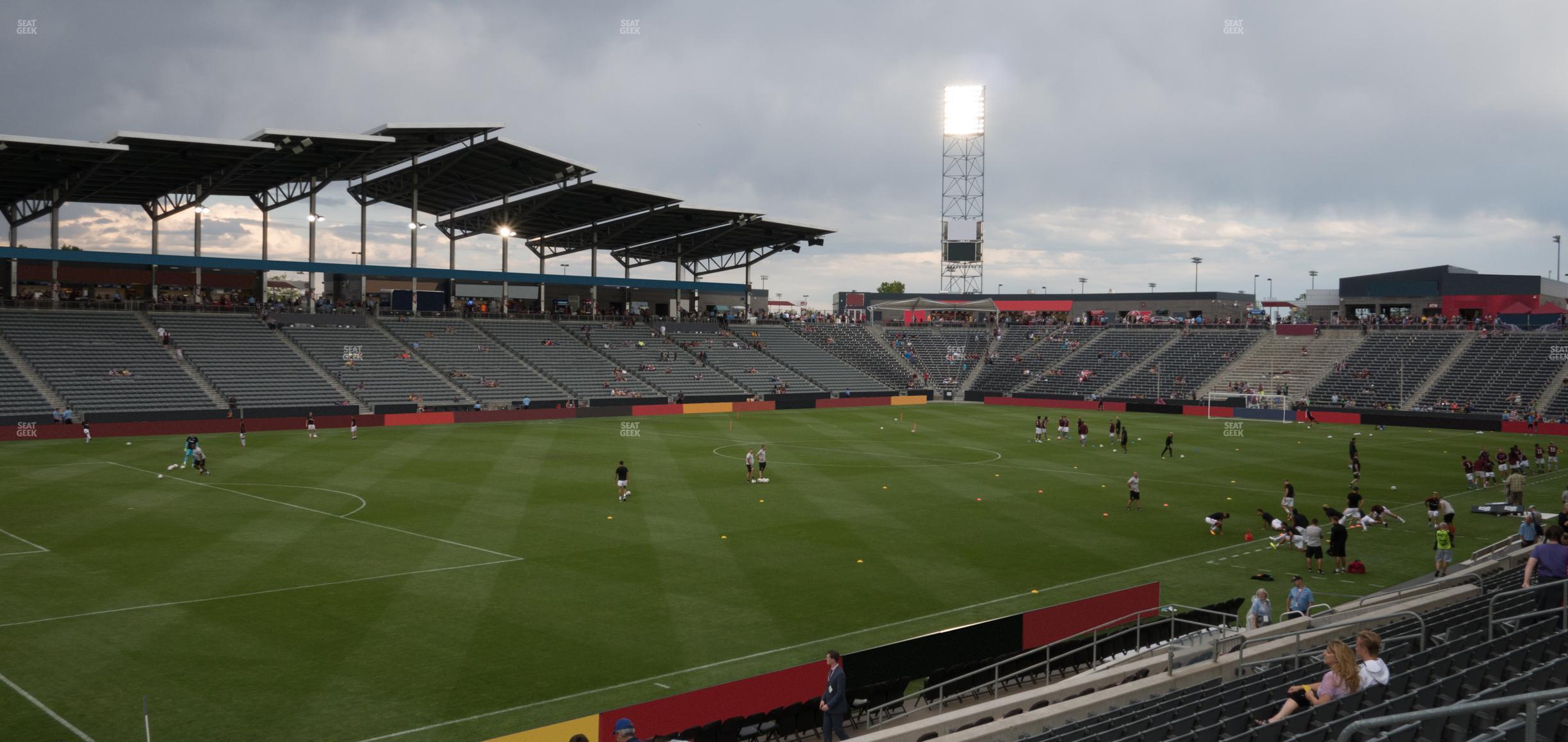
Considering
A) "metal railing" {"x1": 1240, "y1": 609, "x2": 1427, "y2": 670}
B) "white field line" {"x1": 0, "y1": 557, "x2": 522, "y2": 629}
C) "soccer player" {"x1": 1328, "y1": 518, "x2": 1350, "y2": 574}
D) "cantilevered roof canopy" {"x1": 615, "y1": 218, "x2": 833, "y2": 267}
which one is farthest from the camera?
"cantilevered roof canopy" {"x1": 615, "y1": 218, "x2": 833, "y2": 267}

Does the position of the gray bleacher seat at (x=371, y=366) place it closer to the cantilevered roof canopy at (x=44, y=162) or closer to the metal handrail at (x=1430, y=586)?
the cantilevered roof canopy at (x=44, y=162)

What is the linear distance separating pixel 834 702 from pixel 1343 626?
6999mm

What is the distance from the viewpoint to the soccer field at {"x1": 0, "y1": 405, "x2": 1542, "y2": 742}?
1688cm

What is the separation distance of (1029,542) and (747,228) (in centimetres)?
6412

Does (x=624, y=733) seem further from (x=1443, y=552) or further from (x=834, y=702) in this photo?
(x=1443, y=552)

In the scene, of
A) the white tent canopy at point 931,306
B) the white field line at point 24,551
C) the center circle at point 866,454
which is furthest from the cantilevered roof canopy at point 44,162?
the white tent canopy at point 931,306

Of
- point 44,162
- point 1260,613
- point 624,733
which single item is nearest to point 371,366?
point 44,162

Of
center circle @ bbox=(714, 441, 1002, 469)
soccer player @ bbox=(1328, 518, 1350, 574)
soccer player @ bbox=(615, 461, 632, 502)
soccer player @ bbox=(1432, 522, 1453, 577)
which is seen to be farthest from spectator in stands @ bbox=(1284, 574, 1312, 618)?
center circle @ bbox=(714, 441, 1002, 469)

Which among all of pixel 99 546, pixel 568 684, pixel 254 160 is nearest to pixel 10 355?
pixel 254 160

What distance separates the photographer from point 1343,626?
43.5 ft

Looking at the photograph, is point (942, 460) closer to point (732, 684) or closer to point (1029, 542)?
point (1029, 542)

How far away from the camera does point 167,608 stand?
20.9 metres

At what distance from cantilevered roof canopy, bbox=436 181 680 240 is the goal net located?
151ft

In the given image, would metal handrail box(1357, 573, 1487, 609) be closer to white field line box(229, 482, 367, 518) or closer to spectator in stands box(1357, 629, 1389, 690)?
spectator in stands box(1357, 629, 1389, 690)
